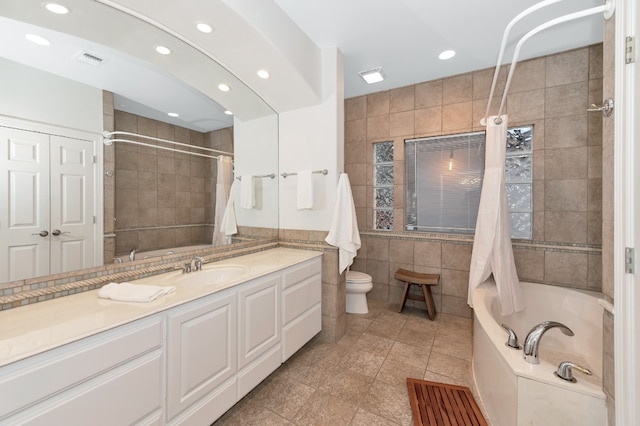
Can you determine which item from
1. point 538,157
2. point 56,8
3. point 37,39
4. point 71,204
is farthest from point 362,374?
point 56,8

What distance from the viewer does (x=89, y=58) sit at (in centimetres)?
143

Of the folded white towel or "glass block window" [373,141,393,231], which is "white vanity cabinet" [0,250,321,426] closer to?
the folded white towel

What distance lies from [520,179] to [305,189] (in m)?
2.22

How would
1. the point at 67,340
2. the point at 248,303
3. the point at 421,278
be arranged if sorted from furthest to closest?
1. the point at 421,278
2. the point at 248,303
3. the point at 67,340

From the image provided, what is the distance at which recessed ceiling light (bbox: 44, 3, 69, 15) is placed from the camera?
1.27m

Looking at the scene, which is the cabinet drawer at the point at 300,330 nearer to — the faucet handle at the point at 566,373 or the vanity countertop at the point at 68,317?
the vanity countertop at the point at 68,317

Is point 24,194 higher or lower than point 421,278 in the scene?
higher

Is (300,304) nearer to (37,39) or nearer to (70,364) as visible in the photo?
(70,364)

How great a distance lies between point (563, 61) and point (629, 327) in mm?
2611

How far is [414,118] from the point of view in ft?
9.96

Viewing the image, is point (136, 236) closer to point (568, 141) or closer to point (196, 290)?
point (196, 290)

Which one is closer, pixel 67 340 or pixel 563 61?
pixel 67 340

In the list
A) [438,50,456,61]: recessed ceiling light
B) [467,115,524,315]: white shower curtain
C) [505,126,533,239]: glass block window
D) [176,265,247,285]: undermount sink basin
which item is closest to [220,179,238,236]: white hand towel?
[176,265,247,285]: undermount sink basin

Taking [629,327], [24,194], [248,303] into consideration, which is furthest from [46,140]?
[629,327]
